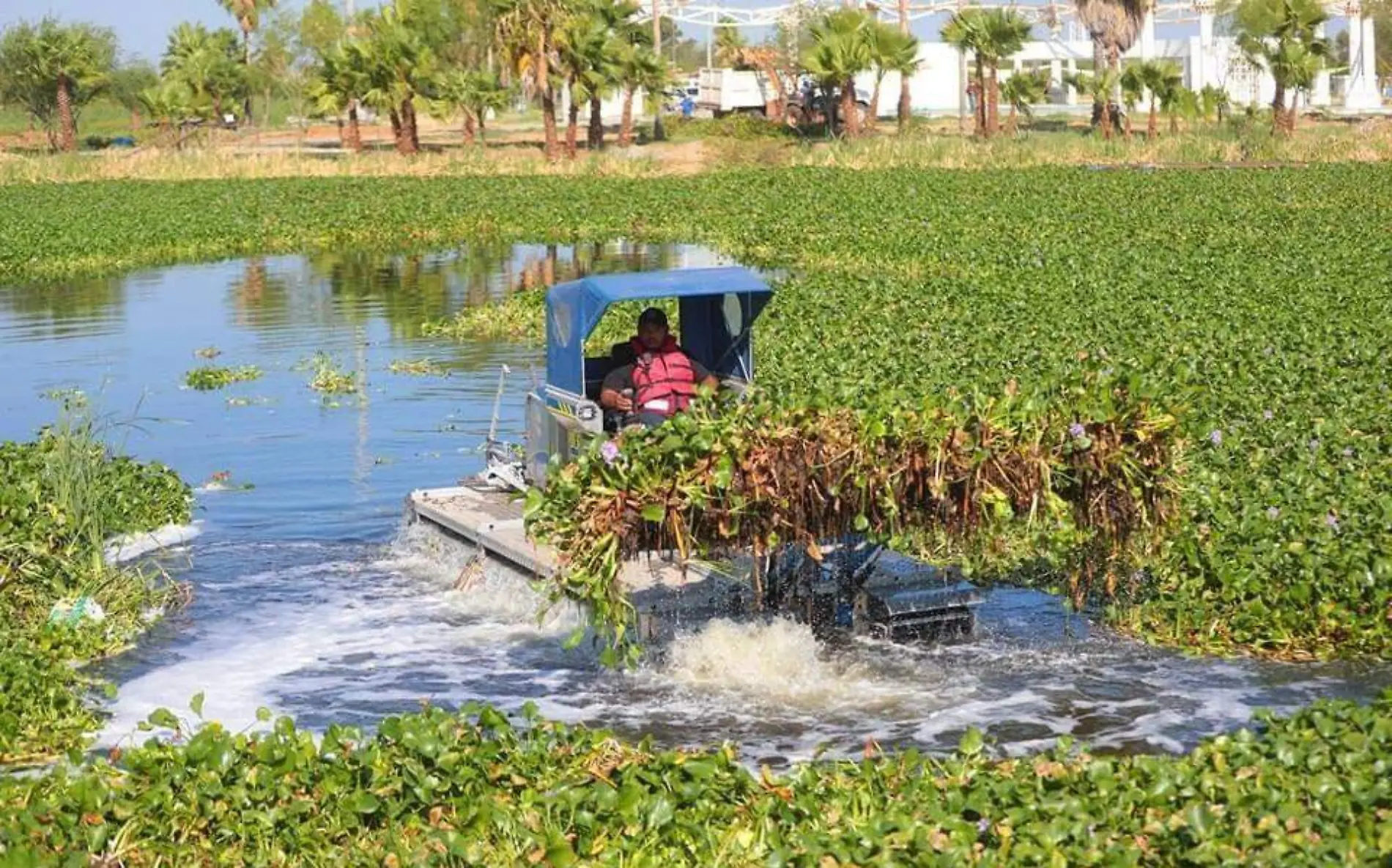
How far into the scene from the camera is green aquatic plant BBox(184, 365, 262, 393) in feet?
79.8

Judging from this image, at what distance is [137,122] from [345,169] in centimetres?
4217

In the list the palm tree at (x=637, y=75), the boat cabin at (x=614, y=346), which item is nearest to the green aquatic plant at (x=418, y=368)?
→ the boat cabin at (x=614, y=346)

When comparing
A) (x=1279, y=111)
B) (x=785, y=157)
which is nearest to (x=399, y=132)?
(x=785, y=157)

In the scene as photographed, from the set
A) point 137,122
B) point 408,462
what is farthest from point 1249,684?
point 137,122

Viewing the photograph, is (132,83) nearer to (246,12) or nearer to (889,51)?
(246,12)

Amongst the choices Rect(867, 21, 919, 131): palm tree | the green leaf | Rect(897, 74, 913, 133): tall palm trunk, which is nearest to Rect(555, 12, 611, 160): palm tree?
Rect(867, 21, 919, 131): palm tree

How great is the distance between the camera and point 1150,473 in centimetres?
1148

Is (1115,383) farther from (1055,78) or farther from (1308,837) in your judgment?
(1055,78)

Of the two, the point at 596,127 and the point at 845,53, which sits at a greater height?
the point at 845,53

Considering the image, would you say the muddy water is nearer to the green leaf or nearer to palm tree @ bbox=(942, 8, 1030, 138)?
the green leaf

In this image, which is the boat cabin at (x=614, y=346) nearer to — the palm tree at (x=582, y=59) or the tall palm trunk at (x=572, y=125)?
the tall palm trunk at (x=572, y=125)

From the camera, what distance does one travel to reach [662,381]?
14.0m

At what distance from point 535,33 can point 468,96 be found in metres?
4.94

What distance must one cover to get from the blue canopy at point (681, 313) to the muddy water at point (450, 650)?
1674 mm
